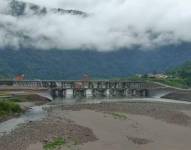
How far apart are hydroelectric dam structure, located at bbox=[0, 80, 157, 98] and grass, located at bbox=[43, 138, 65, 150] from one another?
104 meters

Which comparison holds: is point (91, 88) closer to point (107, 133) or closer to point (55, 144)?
point (107, 133)

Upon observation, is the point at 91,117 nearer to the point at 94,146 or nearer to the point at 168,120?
the point at 168,120

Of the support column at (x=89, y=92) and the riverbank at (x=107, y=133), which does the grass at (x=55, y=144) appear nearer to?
the riverbank at (x=107, y=133)

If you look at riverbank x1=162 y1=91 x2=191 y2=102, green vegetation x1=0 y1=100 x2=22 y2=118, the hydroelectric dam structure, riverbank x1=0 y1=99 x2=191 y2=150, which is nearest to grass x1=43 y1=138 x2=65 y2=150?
riverbank x1=0 y1=99 x2=191 y2=150

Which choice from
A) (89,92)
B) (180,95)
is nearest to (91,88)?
(89,92)

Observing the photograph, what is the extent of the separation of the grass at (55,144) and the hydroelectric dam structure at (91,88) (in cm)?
10379

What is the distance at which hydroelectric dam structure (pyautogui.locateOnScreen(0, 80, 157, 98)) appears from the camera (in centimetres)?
16010

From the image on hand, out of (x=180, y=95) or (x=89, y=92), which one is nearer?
(x=180, y=95)

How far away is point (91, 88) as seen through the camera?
170375 mm

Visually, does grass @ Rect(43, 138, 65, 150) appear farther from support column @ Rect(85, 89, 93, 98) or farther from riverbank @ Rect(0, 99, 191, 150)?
support column @ Rect(85, 89, 93, 98)

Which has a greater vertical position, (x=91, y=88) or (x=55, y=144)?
(x=55, y=144)

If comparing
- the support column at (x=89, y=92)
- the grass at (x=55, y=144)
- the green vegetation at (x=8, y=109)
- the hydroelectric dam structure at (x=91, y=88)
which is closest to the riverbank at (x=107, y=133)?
the grass at (x=55, y=144)

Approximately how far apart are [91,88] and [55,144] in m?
126

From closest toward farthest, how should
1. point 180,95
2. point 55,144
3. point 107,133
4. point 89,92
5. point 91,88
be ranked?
point 55,144
point 107,133
point 180,95
point 89,92
point 91,88
